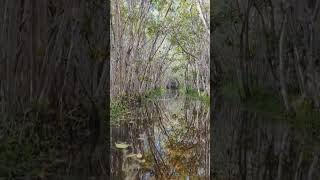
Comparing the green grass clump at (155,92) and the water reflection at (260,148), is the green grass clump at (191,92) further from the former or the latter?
the water reflection at (260,148)

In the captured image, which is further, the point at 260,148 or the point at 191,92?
the point at 191,92

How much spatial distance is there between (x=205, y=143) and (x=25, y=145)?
1738 millimetres

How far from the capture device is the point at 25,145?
4.34 feet

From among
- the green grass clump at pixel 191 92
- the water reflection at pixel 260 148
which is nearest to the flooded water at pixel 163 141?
the green grass clump at pixel 191 92

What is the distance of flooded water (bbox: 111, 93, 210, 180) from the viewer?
100 inches

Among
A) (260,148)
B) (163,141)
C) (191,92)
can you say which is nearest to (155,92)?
(191,92)

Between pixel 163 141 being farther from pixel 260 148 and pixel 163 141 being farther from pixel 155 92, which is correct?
pixel 260 148

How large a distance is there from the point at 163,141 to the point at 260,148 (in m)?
1.46

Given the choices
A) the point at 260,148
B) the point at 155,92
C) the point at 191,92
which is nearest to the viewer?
the point at 260,148

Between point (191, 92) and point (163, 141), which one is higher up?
point (191, 92)

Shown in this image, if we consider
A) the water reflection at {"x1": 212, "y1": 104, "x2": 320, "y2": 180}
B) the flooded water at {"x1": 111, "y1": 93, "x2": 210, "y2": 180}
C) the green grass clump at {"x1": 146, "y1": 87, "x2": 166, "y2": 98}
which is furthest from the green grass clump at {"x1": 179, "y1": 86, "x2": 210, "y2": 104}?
Result: the water reflection at {"x1": 212, "y1": 104, "x2": 320, "y2": 180}

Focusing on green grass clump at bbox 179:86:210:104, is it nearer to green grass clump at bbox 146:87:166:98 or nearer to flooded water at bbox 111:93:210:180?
flooded water at bbox 111:93:210:180

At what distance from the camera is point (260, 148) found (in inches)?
50.5

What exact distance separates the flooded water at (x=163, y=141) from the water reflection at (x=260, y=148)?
4.17 feet
